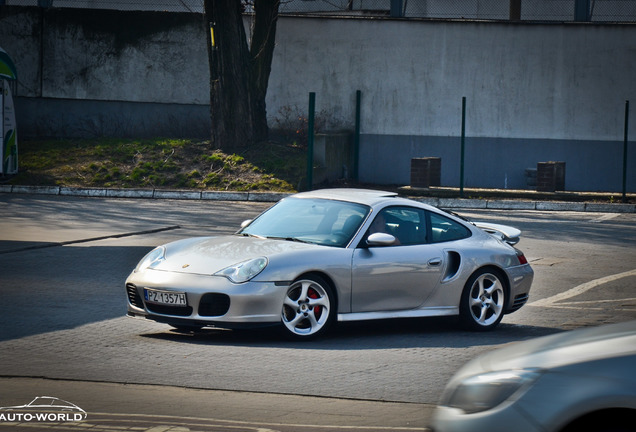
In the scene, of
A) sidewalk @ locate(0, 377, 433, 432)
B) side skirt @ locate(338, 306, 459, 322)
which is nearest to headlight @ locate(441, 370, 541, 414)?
sidewalk @ locate(0, 377, 433, 432)

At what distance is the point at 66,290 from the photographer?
10945 mm

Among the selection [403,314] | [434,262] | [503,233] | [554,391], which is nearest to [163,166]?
[503,233]

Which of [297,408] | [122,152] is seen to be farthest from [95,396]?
[122,152]

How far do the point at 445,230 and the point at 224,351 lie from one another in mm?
2812


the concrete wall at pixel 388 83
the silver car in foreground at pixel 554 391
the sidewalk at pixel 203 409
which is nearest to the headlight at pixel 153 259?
the sidewalk at pixel 203 409

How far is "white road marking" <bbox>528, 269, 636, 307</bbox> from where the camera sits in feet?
37.0

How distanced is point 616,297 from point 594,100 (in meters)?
16.4

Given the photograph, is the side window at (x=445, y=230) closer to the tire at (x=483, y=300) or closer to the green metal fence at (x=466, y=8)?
the tire at (x=483, y=300)

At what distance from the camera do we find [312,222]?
954 centimetres

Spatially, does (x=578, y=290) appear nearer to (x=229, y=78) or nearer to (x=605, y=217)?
(x=605, y=217)

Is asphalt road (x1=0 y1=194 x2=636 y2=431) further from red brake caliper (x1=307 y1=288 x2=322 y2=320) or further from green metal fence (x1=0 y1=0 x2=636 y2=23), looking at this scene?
green metal fence (x1=0 y1=0 x2=636 y2=23)

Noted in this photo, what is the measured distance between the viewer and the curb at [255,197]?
2271 cm

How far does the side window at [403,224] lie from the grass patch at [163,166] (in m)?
13.7

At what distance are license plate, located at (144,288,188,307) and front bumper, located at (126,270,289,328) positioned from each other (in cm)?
3
